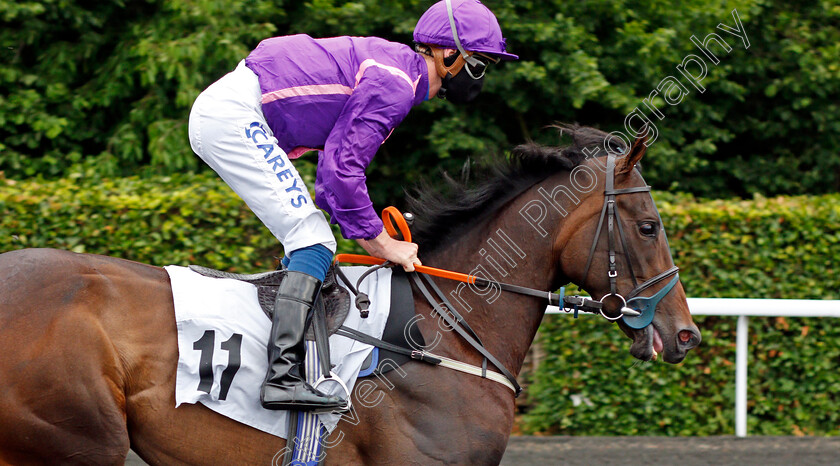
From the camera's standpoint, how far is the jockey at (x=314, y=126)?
2.73 meters

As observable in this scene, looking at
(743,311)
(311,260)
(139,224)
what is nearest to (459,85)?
(311,260)

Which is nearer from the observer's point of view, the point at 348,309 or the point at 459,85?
the point at 348,309

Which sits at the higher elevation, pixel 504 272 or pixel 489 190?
pixel 489 190

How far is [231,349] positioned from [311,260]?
1.37 feet

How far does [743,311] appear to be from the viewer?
5266mm

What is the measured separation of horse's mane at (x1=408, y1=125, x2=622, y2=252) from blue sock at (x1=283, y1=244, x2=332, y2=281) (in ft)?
1.56

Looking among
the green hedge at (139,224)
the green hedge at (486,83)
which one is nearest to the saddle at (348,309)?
the green hedge at (139,224)

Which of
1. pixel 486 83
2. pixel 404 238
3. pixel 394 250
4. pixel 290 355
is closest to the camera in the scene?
pixel 290 355

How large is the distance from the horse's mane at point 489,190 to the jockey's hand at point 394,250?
19cm

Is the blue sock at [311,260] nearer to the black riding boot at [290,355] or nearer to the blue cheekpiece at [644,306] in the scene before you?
the black riding boot at [290,355]

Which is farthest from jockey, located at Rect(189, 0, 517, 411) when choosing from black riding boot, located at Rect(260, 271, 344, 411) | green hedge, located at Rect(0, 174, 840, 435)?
green hedge, located at Rect(0, 174, 840, 435)

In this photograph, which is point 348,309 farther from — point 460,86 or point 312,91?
point 460,86

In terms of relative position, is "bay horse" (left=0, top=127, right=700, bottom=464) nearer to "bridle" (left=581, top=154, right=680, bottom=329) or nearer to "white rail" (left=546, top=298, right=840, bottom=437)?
"bridle" (left=581, top=154, right=680, bottom=329)

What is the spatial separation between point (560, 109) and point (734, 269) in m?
2.45
